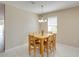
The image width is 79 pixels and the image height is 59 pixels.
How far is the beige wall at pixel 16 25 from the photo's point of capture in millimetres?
4684

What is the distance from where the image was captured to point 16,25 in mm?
5398

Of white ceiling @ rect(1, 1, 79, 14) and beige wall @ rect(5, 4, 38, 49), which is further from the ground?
white ceiling @ rect(1, 1, 79, 14)

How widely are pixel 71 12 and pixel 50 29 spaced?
7.37ft

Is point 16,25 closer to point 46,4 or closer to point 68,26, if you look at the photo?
point 46,4

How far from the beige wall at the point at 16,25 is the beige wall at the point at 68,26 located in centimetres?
197

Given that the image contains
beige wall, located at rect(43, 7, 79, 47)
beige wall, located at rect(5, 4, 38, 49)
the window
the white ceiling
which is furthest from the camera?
the window

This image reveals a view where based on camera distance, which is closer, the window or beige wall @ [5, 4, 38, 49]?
beige wall @ [5, 4, 38, 49]

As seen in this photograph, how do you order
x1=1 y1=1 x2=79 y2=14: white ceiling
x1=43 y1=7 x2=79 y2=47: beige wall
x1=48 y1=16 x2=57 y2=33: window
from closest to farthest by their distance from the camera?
1. x1=1 y1=1 x2=79 y2=14: white ceiling
2. x1=43 y1=7 x2=79 y2=47: beige wall
3. x1=48 y1=16 x2=57 y2=33: window

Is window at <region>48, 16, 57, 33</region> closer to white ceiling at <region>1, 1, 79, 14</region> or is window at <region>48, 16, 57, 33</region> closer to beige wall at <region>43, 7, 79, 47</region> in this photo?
beige wall at <region>43, 7, 79, 47</region>

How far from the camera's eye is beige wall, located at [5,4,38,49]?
4684 millimetres

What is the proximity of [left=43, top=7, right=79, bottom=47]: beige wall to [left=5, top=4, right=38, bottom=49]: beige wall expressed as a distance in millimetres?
1966

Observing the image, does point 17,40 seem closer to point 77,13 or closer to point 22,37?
point 22,37

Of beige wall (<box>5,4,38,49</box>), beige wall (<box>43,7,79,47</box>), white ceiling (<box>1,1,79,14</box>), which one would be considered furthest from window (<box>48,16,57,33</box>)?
white ceiling (<box>1,1,79,14</box>)

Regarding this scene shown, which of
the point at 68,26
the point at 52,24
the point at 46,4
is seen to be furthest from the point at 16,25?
the point at 68,26
